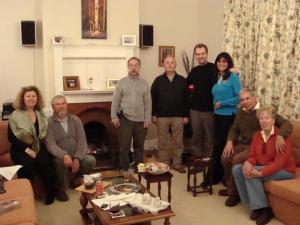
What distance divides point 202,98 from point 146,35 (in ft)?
5.33

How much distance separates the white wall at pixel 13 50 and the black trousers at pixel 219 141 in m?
2.71

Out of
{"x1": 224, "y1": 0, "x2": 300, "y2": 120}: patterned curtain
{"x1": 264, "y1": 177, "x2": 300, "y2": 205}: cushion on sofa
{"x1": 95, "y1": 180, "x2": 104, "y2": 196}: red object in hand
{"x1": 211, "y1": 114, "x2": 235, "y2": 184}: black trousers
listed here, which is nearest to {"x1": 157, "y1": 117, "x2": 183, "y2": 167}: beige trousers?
{"x1": 211, "y1": 114, "x2": 235, "y2": 184}: black trousers

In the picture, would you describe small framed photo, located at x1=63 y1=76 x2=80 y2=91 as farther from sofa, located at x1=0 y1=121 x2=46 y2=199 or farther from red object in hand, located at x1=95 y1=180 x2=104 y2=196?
red object in hand, located at x1=95 y1=180 x2=104 y2=196

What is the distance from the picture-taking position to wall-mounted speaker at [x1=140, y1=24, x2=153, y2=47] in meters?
5.45

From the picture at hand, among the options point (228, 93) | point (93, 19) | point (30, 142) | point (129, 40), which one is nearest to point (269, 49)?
point (228, 93)

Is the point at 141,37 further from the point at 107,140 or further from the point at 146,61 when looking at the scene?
the point at 107,140

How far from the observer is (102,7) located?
16.6 ft

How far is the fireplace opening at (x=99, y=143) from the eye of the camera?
505 cm

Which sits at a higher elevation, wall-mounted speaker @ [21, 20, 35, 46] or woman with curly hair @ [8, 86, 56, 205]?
wall-mounted speaker @ [21, 20, 35, 46]

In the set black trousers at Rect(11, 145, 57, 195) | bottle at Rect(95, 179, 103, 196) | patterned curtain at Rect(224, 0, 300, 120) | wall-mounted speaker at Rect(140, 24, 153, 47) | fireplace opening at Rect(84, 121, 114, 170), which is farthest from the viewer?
wall-mounted speaker at Rect(140, 24, 153, 47)

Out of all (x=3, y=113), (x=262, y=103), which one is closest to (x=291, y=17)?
(x=262, y=103)

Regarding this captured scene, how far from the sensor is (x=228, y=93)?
3.97 metres

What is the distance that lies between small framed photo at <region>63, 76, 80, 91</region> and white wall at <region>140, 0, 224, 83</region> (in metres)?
1.17

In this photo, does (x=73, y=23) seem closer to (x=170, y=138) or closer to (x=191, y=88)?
(x=191, y=88)
